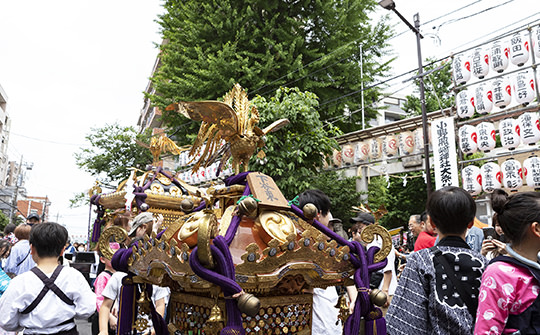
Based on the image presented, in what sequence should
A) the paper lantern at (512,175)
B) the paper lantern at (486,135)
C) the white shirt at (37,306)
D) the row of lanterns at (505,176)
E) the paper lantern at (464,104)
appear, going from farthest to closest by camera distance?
1. the paper lantern at (464,104)
2. the paper lantern at (486,135)
3. the paper lantern at (512,175)
4. the row of lanterns at (505,176)
5. the white shirt at (37,306)

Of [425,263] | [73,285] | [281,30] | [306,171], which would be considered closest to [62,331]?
[73,285]

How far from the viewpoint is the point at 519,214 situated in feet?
5.33

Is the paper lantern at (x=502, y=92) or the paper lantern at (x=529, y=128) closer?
the paper lantern at (x=529, y=128)

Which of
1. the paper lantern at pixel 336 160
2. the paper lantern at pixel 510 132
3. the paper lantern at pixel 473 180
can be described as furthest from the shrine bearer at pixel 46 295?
the paper lantern at pixel 336 160

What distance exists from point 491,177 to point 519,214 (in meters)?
9.72

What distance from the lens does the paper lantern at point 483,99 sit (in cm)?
1028

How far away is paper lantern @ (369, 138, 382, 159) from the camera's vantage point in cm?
1366

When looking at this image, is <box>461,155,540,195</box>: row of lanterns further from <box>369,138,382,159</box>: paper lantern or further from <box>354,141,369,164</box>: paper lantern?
<box>354,141,369,164</box>: paper lantern

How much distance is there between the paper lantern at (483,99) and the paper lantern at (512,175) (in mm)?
1417

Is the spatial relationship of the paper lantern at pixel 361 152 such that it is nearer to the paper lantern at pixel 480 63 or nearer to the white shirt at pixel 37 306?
the paper lantern at pixel 480 63

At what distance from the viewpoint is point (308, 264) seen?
1.75 m

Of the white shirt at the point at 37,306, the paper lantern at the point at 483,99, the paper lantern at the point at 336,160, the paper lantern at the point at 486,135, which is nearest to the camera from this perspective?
the white shirt at the point at 37,306

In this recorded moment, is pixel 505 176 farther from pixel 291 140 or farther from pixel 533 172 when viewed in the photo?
pixel 291 140

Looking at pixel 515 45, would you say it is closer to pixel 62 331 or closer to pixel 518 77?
pixel 518 77
